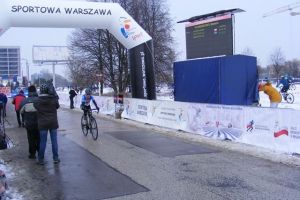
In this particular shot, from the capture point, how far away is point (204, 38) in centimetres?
2069

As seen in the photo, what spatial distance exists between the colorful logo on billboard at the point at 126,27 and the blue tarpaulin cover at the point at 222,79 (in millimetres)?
3236

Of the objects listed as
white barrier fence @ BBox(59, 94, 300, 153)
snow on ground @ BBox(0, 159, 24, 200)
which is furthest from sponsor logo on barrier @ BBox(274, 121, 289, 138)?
snow on ground @ BBox(0, 159, 24, 200)

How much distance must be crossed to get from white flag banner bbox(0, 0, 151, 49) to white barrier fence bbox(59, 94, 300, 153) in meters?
3.75

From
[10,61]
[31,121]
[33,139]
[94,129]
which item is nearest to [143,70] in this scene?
[94,129]

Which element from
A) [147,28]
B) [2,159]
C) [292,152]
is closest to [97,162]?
[2,159]

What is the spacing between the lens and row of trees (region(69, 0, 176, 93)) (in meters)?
38.2

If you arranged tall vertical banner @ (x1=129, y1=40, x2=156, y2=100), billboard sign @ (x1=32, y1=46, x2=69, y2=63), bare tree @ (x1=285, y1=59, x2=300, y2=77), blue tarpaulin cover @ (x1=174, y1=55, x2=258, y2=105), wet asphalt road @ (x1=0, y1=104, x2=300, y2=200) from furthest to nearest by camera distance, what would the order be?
bare tree @ (x1=285, y1=59, x2=300, y2=77) < billboard sign @ (x1=32, y1=46, x2=69, y2=63) < tall vertical banner @ (x1=129, y1=40, x2=156, y2=100) < blue tarpaulin cover @ (x1=174, y1=55, x2=258, y2=105) < wet asphalt road @ (x1=0, y1=104, x2=300, y2=200)

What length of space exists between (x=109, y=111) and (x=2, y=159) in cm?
1412

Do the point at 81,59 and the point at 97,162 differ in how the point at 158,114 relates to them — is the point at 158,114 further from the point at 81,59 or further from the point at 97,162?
the point at 81,59

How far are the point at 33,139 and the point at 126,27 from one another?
10.8 m

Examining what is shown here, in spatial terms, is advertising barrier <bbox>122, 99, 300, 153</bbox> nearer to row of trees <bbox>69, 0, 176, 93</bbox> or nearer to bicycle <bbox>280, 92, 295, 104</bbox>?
bicycle <bbox>280, 92, 295, 104</bbox>

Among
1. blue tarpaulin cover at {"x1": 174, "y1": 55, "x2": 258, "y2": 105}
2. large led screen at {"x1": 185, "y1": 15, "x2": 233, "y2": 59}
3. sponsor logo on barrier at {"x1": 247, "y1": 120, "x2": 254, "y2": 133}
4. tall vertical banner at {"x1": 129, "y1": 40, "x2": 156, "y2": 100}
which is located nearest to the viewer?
sponsor logo on barrier at {"x1": 247, "y1": 120, "x2": 254, "y2": 133}

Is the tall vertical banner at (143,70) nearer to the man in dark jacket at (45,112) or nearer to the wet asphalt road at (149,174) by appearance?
the wet asphalt road at (149,174)

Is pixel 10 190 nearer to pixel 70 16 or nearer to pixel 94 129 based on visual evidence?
pixel 94 129
